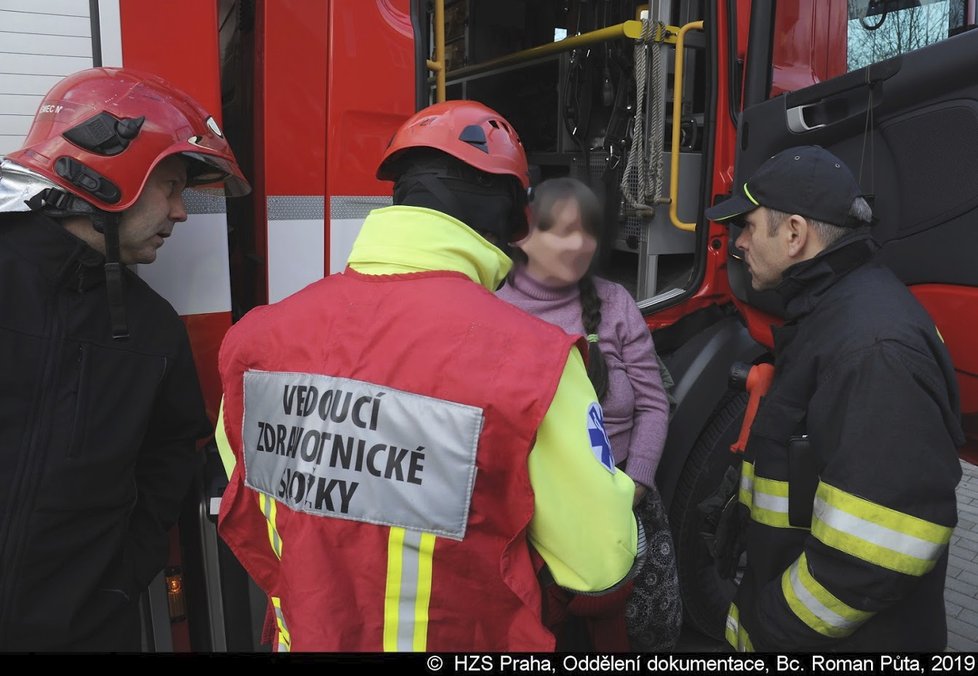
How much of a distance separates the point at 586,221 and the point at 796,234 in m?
0.56

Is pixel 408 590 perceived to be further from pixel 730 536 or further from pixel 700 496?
pixel 700 496

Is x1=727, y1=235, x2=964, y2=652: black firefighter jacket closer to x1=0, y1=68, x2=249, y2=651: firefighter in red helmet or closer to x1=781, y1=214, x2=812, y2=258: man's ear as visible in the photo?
x1=781, y1=214, x2=812, y2=258: man's ear

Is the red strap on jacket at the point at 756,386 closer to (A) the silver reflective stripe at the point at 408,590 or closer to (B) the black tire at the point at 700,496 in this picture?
(B) the black tire at the point at 700,496

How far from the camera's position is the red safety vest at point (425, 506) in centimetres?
103

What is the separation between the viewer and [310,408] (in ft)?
3.67

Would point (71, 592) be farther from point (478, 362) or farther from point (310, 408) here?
point (478, 362)

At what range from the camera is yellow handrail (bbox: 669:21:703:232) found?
2561mm

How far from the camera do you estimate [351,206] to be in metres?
1.97

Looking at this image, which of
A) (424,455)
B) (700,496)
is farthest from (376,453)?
(700,496)

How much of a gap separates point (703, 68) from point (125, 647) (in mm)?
2652

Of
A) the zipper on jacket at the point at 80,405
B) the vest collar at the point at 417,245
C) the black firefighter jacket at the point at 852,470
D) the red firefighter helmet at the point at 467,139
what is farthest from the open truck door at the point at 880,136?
the zipper on jacket at the point at 80,405

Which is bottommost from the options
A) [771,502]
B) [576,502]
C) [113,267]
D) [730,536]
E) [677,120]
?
[730,536]

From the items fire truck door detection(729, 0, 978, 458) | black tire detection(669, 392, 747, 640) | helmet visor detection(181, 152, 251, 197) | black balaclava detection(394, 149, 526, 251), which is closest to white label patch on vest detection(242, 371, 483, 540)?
black balaclava detection(394, 149, 526, 251)
